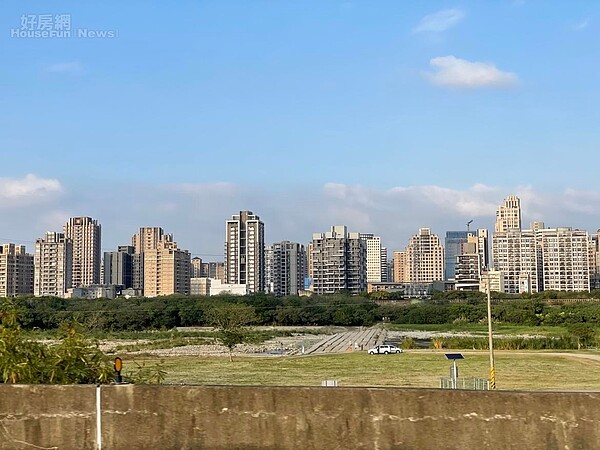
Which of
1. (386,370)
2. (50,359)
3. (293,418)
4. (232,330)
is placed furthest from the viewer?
(232,330)

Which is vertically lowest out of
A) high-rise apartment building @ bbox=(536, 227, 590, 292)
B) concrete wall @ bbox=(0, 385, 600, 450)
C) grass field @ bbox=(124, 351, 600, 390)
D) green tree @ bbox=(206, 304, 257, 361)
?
grass field @ bbox=(124, 351, 600, 390)

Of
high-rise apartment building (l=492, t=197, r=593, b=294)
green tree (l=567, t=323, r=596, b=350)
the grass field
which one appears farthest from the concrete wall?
high-rise apartment building (l=492, t=197, r=593, b=294)

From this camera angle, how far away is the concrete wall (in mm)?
7508

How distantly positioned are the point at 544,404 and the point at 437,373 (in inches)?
1610

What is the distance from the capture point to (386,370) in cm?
5044

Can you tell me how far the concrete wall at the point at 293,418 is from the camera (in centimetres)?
751

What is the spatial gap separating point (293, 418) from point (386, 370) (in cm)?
4377

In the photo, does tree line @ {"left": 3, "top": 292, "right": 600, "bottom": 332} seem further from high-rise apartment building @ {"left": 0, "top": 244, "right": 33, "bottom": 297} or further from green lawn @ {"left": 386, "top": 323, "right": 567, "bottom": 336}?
high-rise apartment building @ {"left": 0, "top": 244, "right": 33, "bottom": 297}

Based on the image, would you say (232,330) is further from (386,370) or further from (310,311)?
(310,311)

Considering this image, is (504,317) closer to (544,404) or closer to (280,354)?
(280,354)

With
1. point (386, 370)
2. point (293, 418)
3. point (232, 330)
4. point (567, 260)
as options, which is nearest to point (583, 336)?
point (386, 370)

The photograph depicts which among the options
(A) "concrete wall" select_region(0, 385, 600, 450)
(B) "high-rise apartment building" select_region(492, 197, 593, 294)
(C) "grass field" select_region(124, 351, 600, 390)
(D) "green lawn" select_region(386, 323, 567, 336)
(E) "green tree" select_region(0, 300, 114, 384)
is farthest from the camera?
(B) "high-rise apartment building" select_region(492, 197, 593, 294)

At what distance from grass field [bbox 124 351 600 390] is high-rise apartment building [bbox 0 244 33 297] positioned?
136464mm

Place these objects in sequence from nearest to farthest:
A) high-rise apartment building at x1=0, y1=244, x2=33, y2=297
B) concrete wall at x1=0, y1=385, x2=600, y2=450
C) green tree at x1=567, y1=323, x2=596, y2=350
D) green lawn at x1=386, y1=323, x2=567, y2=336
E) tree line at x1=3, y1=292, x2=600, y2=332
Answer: concrete wall at x1=0, y1=385, x2=600, y2=450, green tree at x1=567, y1=323, x2=596, y2=350, green lawn at x1=386, y1=323, x2=567, y2=336, tree line at x1=3, y1=292, x2=600, y2=332, high-rise apartment building at x1=0, y1=244, x2=33, y2=297
